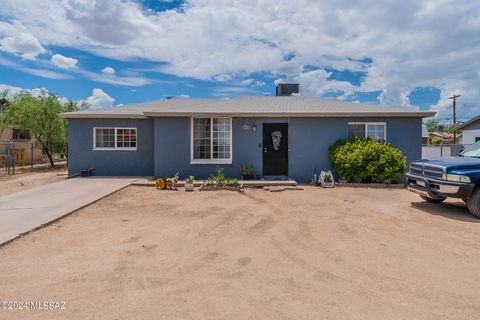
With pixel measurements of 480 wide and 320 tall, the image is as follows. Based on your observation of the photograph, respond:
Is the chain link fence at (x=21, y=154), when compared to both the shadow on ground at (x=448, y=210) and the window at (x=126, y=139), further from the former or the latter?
Result: the shadow on ground at (x=448, y=210)

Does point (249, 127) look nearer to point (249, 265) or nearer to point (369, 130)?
point (369, 130)

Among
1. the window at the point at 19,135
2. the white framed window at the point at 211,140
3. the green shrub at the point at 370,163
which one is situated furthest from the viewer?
the window at the point at 19,135

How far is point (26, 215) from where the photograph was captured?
627cm

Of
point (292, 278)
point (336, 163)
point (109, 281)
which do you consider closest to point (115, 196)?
point (109, 281)

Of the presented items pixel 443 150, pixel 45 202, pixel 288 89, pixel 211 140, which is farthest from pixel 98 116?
pixel 443 150

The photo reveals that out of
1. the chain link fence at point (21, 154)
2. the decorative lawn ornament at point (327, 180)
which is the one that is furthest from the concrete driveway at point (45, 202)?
the chain link fence at point (21, 154)

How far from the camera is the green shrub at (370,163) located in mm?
10625

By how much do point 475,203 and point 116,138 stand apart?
42.9ft

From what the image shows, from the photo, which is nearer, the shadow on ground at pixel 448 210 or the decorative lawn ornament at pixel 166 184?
the shadow on ground at pixel 448 210

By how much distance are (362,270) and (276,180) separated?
7.42 m

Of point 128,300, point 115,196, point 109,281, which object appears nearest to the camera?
point 128,300

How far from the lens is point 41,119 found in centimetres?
1870

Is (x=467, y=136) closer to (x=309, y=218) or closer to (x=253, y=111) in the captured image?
(x=253, y=111)

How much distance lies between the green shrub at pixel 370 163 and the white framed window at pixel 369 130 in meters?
0.85
